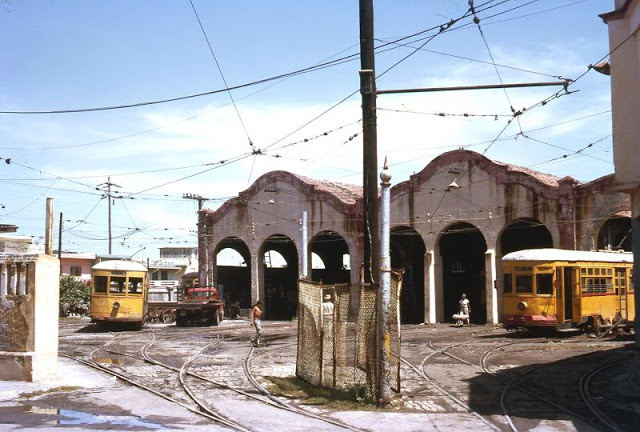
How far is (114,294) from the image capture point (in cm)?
3341

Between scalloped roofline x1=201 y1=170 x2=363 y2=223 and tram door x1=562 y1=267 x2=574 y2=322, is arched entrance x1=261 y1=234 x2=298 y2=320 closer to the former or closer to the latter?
scalloped roofline x1=201 y1=170 x2=363 y2=223

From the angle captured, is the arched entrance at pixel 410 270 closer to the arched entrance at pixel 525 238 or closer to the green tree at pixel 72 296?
the arched entrance at pixel 525 238

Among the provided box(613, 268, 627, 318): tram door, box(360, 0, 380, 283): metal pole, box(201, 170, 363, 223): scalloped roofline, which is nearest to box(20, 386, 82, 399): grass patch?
box(360, 0, 380, 283): metal pole

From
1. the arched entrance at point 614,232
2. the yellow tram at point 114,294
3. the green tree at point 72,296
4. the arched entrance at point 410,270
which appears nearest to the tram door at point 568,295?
the arched entrance at point 614,232

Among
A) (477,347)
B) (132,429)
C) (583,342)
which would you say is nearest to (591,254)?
(583,342)

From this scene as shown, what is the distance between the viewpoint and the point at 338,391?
46.3ft

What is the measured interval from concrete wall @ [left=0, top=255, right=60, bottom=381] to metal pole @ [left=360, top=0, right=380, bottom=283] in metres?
6.85

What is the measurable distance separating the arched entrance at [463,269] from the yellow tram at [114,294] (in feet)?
62.9

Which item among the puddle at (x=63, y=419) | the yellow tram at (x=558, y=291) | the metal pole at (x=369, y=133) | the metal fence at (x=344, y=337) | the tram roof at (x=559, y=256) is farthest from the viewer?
the tram roof at (x=559, y=256)

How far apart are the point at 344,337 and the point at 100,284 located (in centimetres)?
2147

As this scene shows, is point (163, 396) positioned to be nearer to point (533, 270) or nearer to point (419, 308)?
point (533, 270)

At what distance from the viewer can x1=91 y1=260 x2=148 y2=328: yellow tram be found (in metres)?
33.3

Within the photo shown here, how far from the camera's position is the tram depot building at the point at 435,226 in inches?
1324

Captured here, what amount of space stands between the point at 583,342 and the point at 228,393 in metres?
14.7
